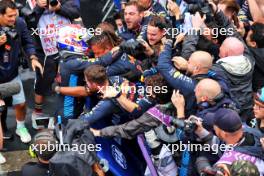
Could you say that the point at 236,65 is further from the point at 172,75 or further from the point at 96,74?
the point at 96,74

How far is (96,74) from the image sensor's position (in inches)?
191

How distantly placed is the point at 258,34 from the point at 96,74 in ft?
6.89

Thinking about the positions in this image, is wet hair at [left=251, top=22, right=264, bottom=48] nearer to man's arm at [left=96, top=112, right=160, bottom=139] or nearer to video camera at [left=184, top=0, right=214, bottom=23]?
video camera at [left=184, top=0, right=214, bottom=23]

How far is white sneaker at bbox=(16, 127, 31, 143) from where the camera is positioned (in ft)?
20.9

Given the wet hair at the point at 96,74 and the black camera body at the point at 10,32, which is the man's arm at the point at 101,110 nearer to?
the wet hair at the point at 96,74

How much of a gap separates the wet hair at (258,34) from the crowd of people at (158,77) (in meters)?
0.01

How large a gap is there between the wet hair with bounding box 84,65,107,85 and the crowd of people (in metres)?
0.01

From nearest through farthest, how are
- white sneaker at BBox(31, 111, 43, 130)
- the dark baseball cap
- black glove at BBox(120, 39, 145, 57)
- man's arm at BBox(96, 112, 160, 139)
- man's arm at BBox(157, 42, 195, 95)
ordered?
the dark baseball cap
man's arm at BBox(96, 112, 160, 139)
man's arm at BBox(157, 42, 195, 95)
black glove at BBox(120, 39, 145, 57)
white sneaker at BBox(31, 111, 43, 130)

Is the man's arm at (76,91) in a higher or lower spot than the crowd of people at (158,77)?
lower

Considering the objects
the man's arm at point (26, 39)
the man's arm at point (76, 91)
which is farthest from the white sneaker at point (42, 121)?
the man's arm at point (26, 39)

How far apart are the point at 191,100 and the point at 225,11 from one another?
1852 millimetres

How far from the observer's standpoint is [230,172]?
337cm

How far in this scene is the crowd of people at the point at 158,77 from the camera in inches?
165

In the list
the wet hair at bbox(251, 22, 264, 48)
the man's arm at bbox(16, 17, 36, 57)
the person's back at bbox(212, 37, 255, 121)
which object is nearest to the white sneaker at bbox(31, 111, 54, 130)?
the man's arm at bbox(16, 17, 36, 57)
